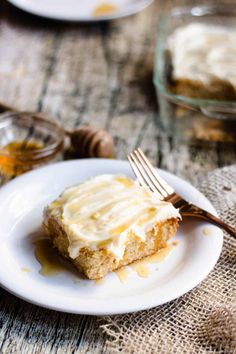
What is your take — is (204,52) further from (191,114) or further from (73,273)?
(73,273)

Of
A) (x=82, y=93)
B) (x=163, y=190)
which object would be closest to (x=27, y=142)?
(x=82, y=93)

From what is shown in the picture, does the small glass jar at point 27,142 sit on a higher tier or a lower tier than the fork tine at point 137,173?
lower

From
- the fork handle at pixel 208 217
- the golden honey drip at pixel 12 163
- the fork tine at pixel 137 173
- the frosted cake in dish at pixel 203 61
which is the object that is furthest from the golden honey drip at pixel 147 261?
the frosted cake in dish at pixel 203 61

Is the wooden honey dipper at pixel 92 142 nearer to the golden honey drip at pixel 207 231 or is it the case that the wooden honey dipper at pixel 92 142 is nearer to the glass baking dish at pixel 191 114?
the glass baking dish at pixel 191 114

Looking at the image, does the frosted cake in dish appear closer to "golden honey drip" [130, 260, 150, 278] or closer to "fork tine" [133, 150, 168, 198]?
"fork tine" [133, 150, 168, 198]

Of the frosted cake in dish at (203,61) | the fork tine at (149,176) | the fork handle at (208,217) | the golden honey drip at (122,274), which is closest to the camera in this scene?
the golden honey drip at (122,274)

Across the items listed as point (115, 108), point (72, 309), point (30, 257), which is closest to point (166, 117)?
point (115, 108)
